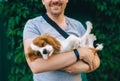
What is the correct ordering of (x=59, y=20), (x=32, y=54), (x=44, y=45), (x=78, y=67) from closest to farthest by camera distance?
(x=44, y=45) → (x=32, y=54) → (x=78, y=67) → (x=59, y=20)

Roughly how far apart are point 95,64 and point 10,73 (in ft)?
8.99

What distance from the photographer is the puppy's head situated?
10.1 feet

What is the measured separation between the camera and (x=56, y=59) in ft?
10.8

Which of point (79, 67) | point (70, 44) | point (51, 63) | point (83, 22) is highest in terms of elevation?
point (70, 44)

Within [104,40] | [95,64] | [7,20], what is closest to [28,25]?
[95,64]

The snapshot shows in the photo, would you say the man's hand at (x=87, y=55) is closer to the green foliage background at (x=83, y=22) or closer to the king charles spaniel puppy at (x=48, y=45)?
the king charles spaniel puppy at (x=48, y=45)

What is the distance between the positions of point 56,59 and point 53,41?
197mm

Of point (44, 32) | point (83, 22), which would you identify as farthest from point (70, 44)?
point (83, 22)

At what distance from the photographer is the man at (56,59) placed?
10.8 ft

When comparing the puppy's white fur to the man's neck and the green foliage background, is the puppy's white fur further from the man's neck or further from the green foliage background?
the green foliage background

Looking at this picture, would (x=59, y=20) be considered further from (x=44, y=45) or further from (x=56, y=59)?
(x=44, y=45)

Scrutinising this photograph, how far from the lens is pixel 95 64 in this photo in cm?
359

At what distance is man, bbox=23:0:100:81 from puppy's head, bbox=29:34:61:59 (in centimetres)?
13

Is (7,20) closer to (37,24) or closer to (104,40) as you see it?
(104,40)
